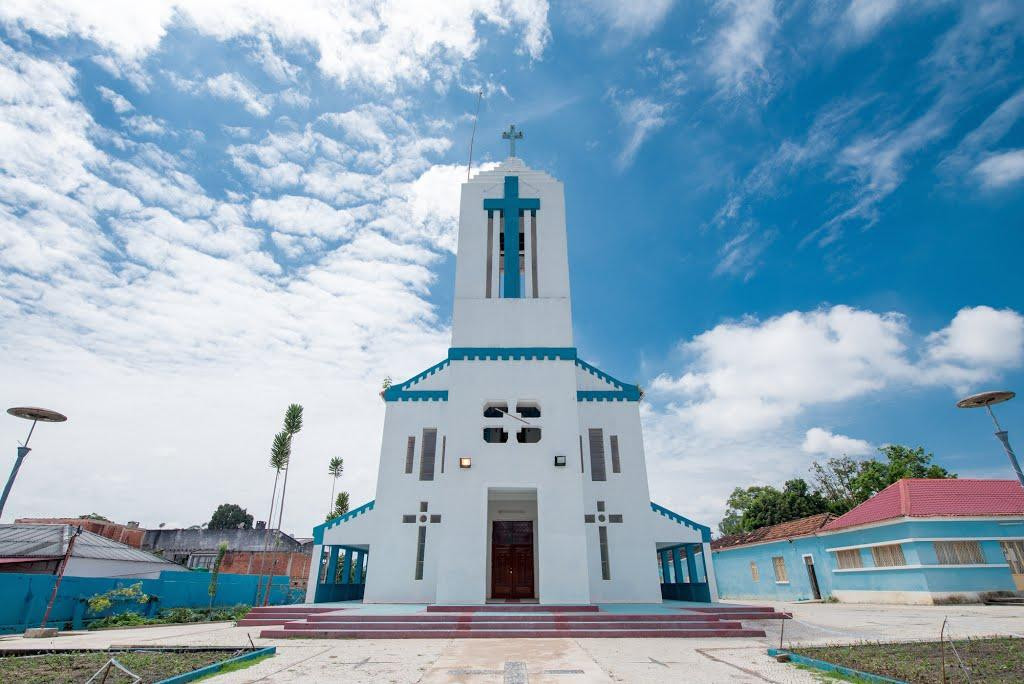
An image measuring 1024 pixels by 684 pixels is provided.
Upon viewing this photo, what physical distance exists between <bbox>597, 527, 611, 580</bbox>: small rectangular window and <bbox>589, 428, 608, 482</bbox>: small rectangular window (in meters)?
A: 1.67

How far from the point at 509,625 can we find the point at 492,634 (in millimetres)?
465

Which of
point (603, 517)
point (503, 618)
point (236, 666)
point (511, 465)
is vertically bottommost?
point (236, 666)

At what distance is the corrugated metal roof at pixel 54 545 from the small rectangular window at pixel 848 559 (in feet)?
118

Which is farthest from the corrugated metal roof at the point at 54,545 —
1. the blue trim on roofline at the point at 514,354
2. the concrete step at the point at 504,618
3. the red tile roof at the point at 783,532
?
the red tile roof at the point at 783,532

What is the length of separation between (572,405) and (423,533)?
6836 mm

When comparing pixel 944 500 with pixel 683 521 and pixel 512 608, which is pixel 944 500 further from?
pixel 512 608

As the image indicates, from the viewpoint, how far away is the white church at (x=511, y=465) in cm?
1409

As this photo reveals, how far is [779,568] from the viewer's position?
1048 inches

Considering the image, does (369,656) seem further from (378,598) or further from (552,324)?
(552,324)

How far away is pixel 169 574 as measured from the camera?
923 inches

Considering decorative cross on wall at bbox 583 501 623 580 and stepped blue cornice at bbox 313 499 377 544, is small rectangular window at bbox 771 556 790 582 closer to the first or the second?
decorative cross on wall at bbox 583 501 623 580

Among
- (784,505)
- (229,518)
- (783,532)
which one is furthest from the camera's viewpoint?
(229,518)

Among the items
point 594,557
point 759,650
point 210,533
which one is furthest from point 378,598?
point 210,533

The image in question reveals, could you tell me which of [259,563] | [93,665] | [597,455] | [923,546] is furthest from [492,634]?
[259,563]
